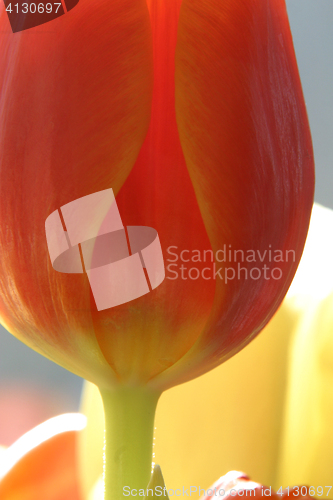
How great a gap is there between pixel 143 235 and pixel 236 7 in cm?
6

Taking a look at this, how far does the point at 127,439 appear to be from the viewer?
143 millimetres

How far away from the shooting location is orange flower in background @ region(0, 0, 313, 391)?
0.12 meters

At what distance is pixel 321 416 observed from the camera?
227mm

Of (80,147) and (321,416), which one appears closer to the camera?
(80,147)

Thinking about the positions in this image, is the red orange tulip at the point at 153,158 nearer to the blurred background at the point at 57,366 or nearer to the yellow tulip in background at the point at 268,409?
the yellow tulip in background at the point at 268,409

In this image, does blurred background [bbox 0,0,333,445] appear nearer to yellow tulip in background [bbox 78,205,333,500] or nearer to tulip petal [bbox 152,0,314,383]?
yellow tulip in background [bbox 78,205,333,500]

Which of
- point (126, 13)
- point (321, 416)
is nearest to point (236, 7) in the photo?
point (126, 13)

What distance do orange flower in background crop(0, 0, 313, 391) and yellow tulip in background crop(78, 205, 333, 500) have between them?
11 centimetres

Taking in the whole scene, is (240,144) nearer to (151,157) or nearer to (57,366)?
(151,157)

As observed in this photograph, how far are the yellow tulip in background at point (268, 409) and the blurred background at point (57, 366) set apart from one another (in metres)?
0.07

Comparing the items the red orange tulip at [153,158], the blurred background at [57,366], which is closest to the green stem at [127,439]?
the red orange tulip at [153,158]

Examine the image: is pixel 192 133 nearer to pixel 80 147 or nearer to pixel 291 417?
pixel 80 147

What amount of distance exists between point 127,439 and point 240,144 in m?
0.08

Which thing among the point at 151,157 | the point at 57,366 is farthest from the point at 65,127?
the point at 57,366
